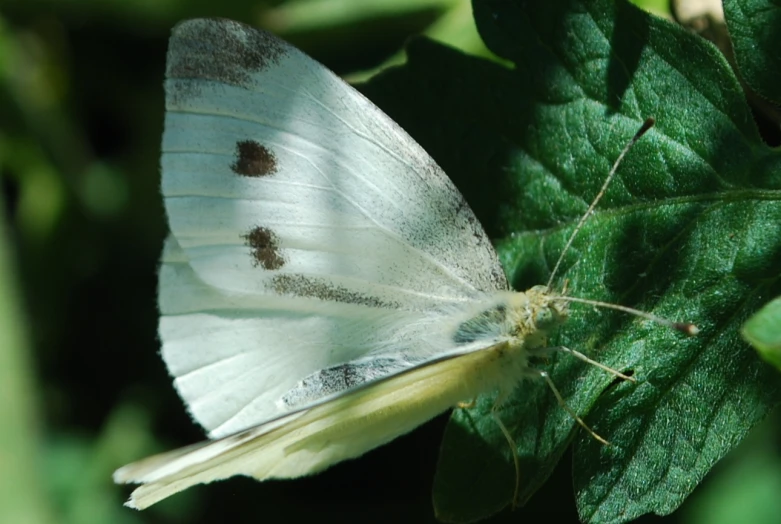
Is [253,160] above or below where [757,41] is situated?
below

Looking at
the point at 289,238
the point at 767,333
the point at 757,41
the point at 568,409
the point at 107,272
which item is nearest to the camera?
the point at 767,333

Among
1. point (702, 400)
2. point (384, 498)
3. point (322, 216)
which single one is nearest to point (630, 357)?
point (702, 400)

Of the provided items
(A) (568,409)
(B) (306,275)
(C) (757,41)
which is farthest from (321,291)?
(C) (757,41)

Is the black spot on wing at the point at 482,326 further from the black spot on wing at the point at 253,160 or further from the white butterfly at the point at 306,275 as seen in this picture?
the black spot on wing at the point at 253,160

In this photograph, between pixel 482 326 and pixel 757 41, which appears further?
pixel 482 326

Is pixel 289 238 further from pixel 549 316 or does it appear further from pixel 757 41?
pixel 757 41

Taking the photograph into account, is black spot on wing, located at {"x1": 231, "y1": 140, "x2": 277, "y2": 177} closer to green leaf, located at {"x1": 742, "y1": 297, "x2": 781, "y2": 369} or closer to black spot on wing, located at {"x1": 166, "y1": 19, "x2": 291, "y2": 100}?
black spot on wing, located at {"x1": 166, "y1": 19, "x2": 291, "y2": 100}

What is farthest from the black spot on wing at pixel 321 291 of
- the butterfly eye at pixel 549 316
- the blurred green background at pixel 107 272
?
the blurred green background at pixel 107 272
